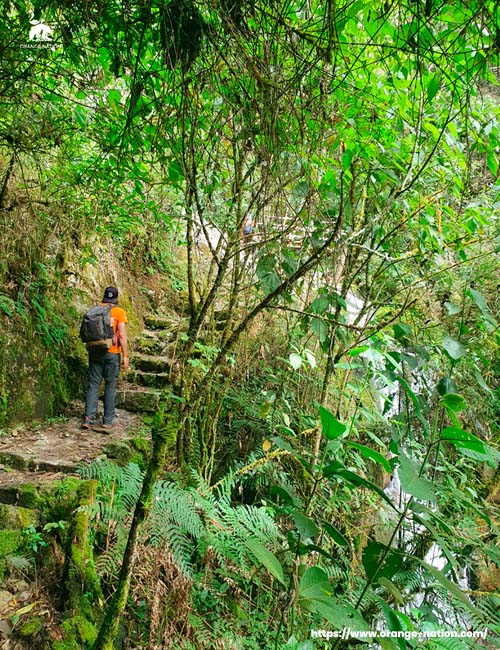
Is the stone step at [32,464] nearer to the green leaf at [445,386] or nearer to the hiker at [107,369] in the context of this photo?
the hiker at [107,369]

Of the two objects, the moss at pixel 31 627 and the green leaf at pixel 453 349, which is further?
the moss at pixel 31 627

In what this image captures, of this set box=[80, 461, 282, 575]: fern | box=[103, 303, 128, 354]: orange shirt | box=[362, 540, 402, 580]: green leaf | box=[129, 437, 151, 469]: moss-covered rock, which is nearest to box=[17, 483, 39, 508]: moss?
box=[80, 461, 282, 575]: fern

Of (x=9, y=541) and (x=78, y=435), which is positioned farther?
(x=78, y=435)

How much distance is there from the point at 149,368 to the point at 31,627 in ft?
13.7

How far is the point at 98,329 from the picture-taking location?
184 inches

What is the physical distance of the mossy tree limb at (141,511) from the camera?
146cm

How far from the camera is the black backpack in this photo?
4684 mm

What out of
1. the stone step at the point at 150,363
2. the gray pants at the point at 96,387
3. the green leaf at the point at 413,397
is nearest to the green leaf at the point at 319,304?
the green leaf at the point at 413,397

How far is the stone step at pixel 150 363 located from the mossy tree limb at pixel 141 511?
4631 mm

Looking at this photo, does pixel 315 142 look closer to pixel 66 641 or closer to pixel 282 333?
pixel 66 641

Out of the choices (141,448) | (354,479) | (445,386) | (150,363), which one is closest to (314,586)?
(354,479)

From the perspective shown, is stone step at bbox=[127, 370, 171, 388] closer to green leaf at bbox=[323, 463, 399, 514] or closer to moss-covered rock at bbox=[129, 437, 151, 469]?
moss-covered rock at bbox=[129, 437, 151, 469]

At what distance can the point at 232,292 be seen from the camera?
335cm

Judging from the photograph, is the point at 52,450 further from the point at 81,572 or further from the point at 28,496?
the point at 81,572
